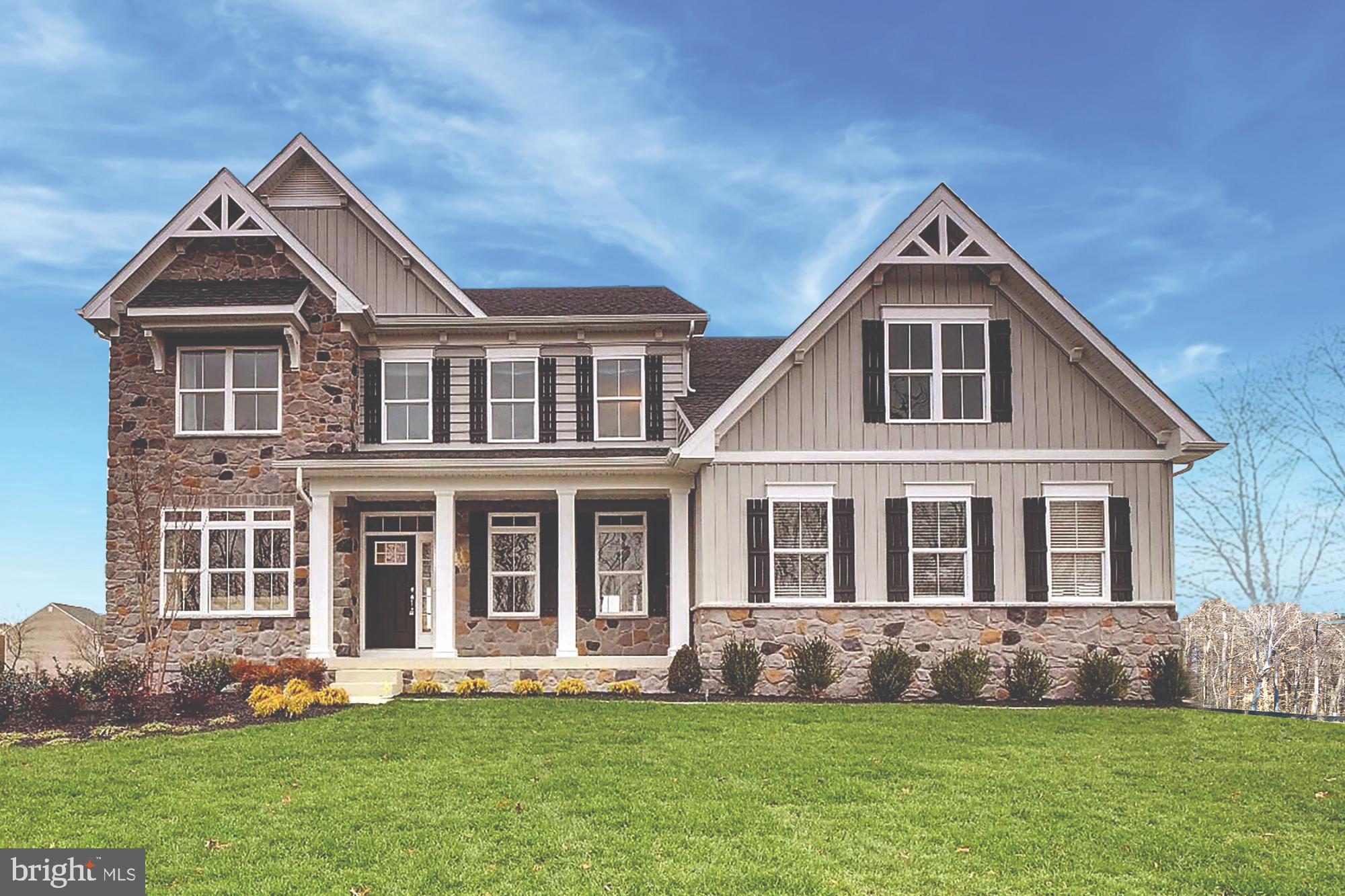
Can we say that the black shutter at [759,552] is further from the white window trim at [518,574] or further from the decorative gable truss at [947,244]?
the white window trim at [518,574]

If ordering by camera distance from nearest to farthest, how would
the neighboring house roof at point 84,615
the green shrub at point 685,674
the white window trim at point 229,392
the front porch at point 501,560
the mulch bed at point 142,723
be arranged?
the mulch bed at point 142,723 < the green shrub at point 685,674 < the front porch at point 501,560 < the white window trim at point 229,392 < the neighboring house roof at point 84,615

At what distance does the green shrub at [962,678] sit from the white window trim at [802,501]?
6.63 feet

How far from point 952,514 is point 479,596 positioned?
26.8 ft

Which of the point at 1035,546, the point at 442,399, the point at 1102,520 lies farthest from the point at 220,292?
the point at 1102,520

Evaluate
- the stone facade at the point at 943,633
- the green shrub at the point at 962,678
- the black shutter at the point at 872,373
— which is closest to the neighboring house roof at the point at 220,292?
the stone facade at the point at 943,633

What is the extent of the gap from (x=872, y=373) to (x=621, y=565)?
18.8 ft

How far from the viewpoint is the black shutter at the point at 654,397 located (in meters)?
21.3

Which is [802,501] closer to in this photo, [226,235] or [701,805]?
[701,805]

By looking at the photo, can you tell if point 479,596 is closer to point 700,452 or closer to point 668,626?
point 668,626

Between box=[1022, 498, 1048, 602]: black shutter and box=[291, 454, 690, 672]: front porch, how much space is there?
17.2 feet

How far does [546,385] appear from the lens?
2142 cm

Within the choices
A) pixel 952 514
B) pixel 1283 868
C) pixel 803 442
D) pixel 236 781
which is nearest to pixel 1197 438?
pixel 952 514

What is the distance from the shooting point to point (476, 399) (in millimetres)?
21453

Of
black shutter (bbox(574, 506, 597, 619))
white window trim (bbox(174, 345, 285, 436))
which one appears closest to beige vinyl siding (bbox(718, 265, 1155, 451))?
black shutter (bbox(574, 506, 597, 619))
